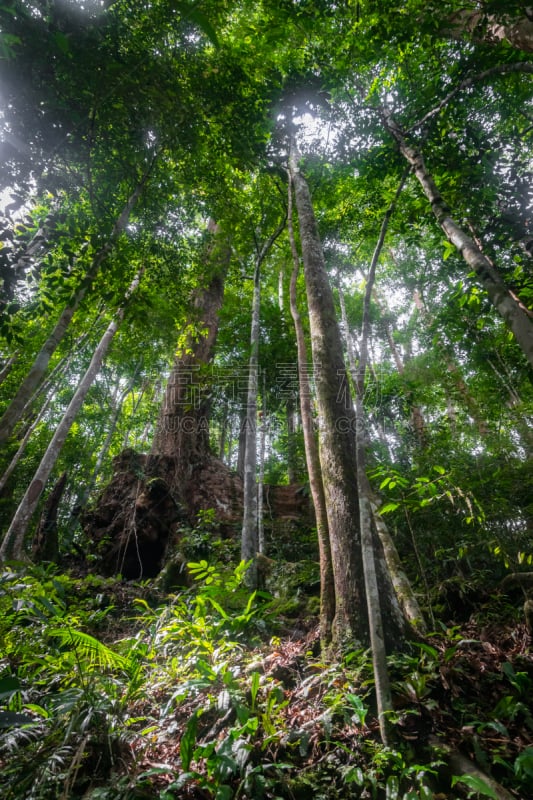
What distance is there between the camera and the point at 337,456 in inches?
141

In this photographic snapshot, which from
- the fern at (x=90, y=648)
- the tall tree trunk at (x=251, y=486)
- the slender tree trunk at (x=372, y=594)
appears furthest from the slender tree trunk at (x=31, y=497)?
the slender tree trunk at (x=372, y=594)

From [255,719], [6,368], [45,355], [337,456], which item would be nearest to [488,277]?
[337,456]

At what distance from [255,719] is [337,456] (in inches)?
83.9

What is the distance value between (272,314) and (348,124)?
235 inches

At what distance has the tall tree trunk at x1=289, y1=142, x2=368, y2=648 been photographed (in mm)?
3070

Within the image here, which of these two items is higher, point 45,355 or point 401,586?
point 45,355

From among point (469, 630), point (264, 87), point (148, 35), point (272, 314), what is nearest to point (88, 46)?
point (148, 35)

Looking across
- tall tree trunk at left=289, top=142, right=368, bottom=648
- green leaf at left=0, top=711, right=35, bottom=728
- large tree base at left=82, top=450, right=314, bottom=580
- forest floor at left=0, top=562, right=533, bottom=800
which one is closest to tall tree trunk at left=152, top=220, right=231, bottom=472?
large tree base at left=82, top=450, right=314, bottom=580

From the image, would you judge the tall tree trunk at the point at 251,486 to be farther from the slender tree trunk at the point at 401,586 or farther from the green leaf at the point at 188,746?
the green leaf at the point at 188,746

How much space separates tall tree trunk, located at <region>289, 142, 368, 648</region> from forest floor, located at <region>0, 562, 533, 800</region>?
39cm

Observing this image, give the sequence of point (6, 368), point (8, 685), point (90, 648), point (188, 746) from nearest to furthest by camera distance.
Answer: point (8, 685), point (188, 746), point (90, 648), point (6, 368)

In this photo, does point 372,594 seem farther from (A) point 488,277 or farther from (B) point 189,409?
(B) point 189,409

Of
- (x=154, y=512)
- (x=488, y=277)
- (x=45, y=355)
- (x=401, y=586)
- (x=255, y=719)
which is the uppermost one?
(x=488, y=277)

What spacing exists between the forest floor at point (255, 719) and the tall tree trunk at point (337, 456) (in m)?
0.39
